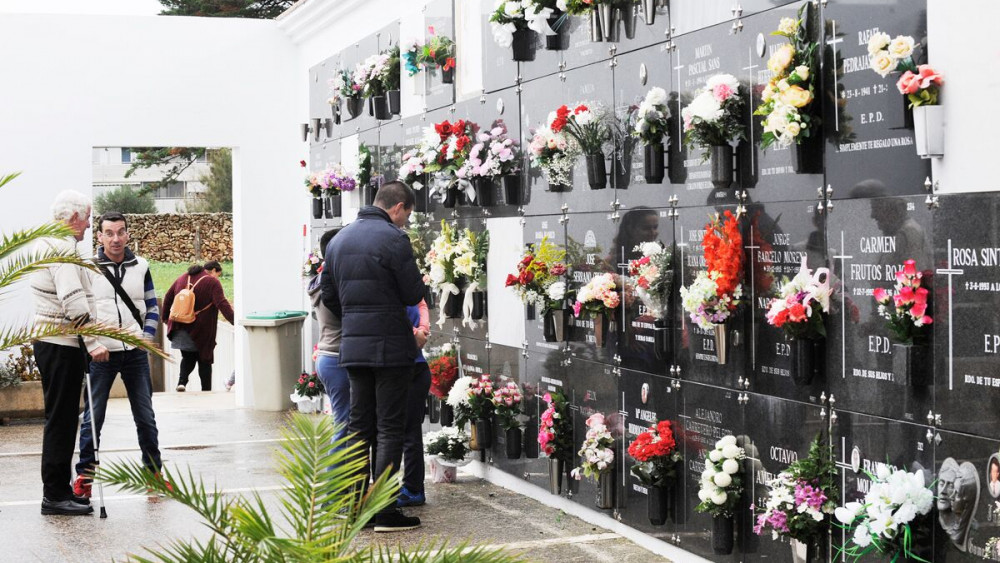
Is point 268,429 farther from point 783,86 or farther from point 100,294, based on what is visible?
point 783,86

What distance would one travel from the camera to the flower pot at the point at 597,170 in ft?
21.0

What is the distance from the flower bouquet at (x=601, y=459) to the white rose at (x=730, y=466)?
1.22 meters

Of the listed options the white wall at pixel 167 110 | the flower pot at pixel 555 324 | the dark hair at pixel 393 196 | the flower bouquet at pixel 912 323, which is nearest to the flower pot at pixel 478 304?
the flower pot at pixel 555 324

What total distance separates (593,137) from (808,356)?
6.90 ft

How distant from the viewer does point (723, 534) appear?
535cm

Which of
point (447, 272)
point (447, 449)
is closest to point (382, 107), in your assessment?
point (447, 272)

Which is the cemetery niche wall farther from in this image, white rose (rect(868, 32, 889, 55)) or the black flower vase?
the black flower vase

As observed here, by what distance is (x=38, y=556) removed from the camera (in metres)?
6.23

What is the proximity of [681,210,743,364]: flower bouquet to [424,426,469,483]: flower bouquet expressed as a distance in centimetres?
314

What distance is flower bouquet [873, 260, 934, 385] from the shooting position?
13.6ft

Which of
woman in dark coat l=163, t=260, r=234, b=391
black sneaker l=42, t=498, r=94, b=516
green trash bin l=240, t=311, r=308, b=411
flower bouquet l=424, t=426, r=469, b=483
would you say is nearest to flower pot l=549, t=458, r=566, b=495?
flower bouquet l=424, t=426, r=469, b=483

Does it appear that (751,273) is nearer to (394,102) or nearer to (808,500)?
(808,500)

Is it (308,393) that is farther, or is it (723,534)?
(308,393)

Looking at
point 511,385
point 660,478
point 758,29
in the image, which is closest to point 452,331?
point 511,385
